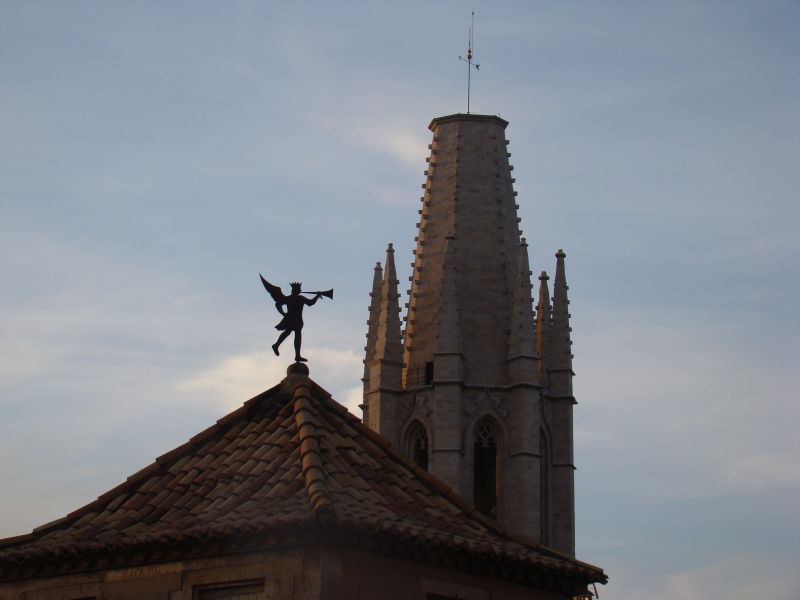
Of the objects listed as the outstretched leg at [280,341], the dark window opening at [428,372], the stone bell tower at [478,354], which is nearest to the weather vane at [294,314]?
the outstretched leg at [280,341]

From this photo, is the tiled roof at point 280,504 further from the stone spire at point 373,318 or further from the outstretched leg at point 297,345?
the stone spire at point 373,318

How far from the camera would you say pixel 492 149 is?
78.3 metres

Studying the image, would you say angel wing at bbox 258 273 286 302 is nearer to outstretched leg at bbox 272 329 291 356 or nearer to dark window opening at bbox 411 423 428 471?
outstretched leg at bbox 272 329 291 356

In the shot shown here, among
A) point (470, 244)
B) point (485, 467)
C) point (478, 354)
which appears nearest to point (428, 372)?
point (478, 354)

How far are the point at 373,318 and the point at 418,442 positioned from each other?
6201 mm

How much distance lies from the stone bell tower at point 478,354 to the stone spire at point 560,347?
0.04 meters

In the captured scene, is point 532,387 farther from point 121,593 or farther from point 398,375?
point 121,593

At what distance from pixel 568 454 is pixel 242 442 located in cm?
5379

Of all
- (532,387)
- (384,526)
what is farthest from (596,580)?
(532,387)

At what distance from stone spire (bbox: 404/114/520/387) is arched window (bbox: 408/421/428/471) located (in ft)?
7.63

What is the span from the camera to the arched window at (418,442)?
A: 244 feet

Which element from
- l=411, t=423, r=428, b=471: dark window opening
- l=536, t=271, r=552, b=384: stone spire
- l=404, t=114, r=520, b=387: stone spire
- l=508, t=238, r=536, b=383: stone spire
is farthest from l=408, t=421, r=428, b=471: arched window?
l=536, t=271, r=552, b=384: stone spire

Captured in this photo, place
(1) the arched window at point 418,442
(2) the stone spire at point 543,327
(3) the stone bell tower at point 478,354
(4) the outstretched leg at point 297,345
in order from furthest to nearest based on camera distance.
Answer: (2) the stone spire at point 543,327 < (1) the arched window at point 418,442 < (3) the stone bell tower at point 478,354 < (4) the outstretched leg at point 297,345

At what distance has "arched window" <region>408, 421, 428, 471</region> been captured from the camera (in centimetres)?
7438
